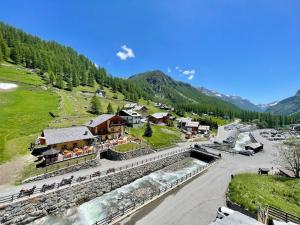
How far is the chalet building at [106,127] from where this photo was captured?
56.6 m

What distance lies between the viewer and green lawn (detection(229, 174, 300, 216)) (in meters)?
27.5

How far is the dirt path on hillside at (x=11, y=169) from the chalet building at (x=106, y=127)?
18930 mm

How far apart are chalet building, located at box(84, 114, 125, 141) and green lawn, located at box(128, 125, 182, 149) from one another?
954 cm

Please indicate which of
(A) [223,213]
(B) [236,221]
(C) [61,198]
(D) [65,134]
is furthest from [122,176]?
(B) [236,221]

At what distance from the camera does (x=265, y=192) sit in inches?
1271

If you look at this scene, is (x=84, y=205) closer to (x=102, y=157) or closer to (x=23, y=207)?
(x=23, y=207)

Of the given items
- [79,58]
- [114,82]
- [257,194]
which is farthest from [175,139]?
[79,58]

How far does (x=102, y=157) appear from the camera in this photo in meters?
48.9

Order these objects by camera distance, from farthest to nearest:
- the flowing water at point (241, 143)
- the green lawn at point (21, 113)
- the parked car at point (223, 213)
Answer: the flowing water at point (241, 143) → the green lawn at point (21, 113) → the parked car at point (223, 213)

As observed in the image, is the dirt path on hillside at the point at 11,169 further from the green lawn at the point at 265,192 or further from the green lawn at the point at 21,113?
the green lawn at the point at 265,192

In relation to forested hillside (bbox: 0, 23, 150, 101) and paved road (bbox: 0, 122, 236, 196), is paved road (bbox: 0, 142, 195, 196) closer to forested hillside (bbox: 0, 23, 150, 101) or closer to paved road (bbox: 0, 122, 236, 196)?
paved road (bbox: 0, 122, 236, 196)

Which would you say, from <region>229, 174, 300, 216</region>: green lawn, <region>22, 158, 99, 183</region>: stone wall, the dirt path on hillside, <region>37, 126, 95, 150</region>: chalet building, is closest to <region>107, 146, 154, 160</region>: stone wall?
<region>22, 158, 99, 183</region>: stone wall

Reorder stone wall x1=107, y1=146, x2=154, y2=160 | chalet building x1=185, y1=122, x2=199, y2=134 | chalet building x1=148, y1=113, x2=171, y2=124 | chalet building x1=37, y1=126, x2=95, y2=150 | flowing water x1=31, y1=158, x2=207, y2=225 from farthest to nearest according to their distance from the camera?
chalet building x1=148, y1=113, x2=171, y2=124, chalet building x1=185, y1=122, x2=199, y2=134, stone wall x1=107, y1=146, x2=154, y2=160, chalet building x1=37, y1=126, x2=95, y2=150, flowing water x1=31, y1=158, x2=207, y2=225

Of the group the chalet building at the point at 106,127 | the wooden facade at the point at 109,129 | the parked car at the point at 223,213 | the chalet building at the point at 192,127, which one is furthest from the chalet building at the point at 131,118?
the parked car at the point at 223,213
